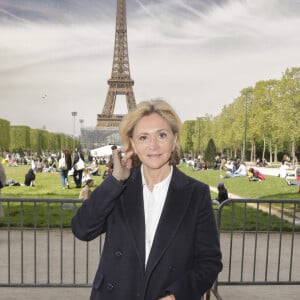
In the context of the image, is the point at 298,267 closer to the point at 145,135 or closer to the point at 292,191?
the point at 145,135

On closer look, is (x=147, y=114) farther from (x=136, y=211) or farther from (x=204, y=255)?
(x=204, y=255)

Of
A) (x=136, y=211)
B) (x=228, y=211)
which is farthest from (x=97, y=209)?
(x=228, y=211)

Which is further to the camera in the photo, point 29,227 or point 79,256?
point 29,227

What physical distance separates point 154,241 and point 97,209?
0.97ft

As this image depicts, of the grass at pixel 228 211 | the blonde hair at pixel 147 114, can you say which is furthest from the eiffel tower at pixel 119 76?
the blonde hair at pixel 147 114

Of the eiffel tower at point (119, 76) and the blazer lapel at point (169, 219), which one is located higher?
the eiffel tower at point (119, 76)

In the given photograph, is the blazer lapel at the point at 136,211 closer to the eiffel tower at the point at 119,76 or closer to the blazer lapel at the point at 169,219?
the blazer lapel at the point at 169,219

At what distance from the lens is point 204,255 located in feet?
6.25

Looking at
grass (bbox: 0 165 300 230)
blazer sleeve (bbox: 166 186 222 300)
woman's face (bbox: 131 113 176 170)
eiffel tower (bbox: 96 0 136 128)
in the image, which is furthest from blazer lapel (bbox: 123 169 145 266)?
eiffel tower (bbox: 96 0 136 128)

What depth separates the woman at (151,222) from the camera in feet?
5.97

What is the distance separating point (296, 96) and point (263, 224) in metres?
26.4

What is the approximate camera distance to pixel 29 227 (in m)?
7.86

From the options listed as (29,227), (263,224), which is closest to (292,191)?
(263,224)

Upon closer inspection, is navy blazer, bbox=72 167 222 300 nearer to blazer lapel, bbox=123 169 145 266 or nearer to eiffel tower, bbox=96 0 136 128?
blazer lapel, bbox=123 169 145 266
